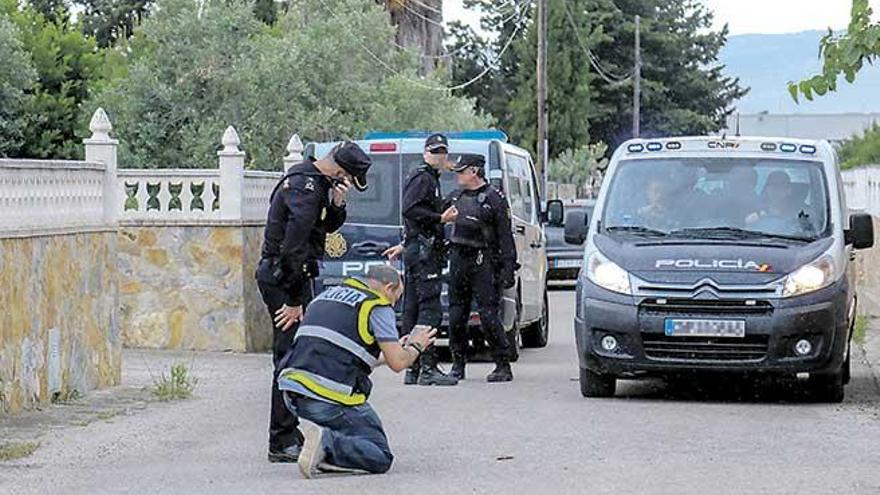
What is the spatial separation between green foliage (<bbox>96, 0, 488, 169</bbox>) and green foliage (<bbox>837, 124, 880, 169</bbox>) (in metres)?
10.6

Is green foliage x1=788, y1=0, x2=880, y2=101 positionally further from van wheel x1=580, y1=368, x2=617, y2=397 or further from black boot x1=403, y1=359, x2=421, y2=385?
black boot x1=403, y1=359, x2=421, y2=385

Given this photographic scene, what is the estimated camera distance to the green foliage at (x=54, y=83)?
28.6 metres

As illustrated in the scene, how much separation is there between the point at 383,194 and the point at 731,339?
5418 mm

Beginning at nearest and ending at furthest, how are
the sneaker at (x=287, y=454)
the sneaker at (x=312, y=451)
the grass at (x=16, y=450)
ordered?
the sneaker at (x=312, y=451) < the sneaker at (x=287, y=454) < the grass at (x=16, y=450)

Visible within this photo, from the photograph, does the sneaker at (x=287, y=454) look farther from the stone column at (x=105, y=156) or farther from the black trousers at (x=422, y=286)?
the stone column at (x=105, y=156)

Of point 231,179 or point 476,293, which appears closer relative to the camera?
point 476,293

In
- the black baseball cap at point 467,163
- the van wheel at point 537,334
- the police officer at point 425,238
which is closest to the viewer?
the police officer at point 425,238

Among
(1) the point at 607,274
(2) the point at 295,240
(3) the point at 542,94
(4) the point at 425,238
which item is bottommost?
(1) the point at 607,274

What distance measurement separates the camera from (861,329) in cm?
2212

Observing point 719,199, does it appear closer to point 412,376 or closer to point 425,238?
point 425,238

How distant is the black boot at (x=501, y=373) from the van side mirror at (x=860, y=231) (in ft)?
10.1

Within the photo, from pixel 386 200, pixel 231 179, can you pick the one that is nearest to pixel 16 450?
pixel 386 200

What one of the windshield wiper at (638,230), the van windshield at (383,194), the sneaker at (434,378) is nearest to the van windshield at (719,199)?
the windshield wiper at (638,230)

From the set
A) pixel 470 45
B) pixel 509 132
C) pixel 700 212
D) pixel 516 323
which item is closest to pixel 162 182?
pixel 516 323
